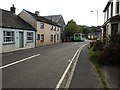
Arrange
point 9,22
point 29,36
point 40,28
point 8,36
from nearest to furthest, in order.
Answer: point 8,36 → point 9,22 → point 29,36 → point 40,28

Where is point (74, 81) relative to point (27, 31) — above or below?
below

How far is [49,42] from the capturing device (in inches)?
1885

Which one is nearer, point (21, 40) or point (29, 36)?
point (21, 40)

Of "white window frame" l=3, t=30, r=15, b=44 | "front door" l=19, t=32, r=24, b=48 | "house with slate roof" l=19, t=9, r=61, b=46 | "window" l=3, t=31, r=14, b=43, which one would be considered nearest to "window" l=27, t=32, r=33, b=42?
"front door" l=19, t=32, r=24, b=48

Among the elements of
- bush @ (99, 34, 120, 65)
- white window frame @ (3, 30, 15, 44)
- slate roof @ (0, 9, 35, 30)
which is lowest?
bush @ (99, 34, 120, 65)

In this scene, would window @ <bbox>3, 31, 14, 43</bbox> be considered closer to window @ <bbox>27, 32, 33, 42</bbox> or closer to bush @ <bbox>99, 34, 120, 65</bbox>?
window @ <bbox>27, 32, 33, 42</bbox>

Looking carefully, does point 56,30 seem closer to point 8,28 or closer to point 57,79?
point 8,28

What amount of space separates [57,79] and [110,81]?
221 centimetres

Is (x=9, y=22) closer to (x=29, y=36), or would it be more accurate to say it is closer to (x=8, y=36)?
(x=8, y=36)

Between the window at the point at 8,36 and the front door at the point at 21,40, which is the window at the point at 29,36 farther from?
the window at the point at 8,36

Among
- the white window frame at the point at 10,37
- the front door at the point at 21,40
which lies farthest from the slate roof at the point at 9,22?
the front door at the point at 21,40

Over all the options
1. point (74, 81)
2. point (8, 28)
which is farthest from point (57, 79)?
point (8, 28)

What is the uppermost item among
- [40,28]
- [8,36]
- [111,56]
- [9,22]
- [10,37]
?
[9,22]

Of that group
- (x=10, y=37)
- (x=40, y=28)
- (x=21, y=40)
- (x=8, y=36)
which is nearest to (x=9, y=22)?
(x=10, y=37)
